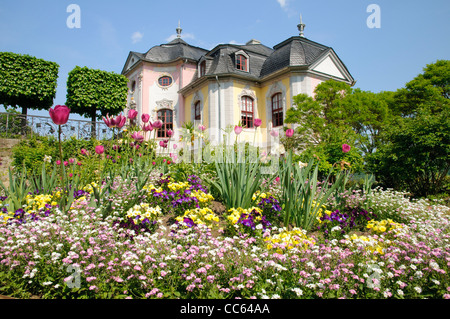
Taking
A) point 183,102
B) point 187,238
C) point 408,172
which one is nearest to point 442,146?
point 408,172

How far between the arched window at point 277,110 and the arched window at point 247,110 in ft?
4.89

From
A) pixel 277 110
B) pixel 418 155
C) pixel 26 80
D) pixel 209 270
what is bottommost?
pixel 209 270

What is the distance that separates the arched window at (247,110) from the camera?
17.2 meters

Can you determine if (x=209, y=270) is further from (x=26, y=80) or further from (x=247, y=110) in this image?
(x=247, y=110)

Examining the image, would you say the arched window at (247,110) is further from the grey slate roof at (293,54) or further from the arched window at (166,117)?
the arched window at (166,117)

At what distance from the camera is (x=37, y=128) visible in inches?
470

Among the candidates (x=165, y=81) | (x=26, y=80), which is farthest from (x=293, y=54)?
(x=26, y=80)

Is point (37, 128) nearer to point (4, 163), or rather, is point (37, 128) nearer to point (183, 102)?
point (4, 163)

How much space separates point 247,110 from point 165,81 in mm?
7017

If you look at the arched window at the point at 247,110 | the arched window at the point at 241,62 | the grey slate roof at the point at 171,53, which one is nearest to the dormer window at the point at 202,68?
the grey slate roof at the point at 171,53

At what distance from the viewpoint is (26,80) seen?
42.8 ft

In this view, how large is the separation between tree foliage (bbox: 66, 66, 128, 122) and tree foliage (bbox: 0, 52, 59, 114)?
1.57 m

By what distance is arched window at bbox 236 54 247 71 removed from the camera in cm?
1708
